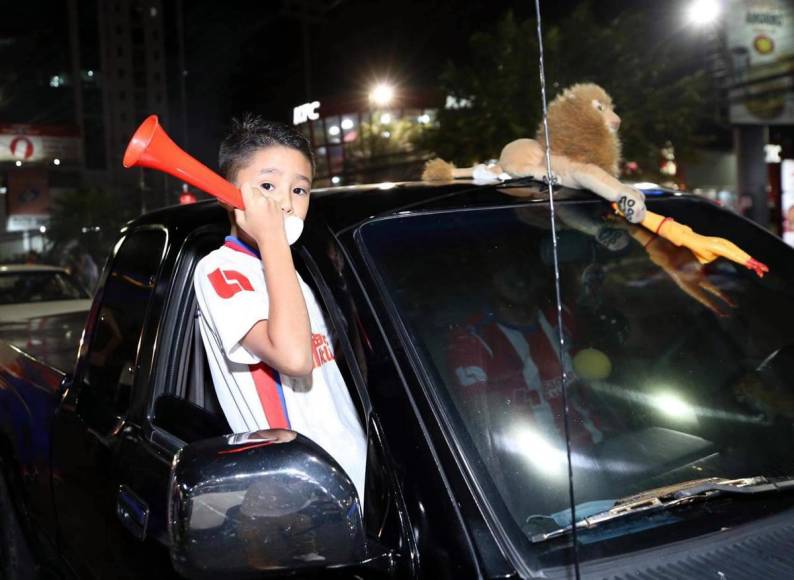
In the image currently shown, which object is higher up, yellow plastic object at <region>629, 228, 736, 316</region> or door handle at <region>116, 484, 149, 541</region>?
yellow plastic object at <region>629, 228, 736, 316</region>

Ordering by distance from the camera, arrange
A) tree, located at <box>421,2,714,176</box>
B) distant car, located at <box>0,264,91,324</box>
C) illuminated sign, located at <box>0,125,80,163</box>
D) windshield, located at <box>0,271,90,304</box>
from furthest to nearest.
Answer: illuminated sign, located at <box>0,125,80,163</box>
tree, located at <box>421,2,714,176</box>
windshield, located at <box>0,271,90,304</box>
distant car, located at <box>0,264,91,324</box>

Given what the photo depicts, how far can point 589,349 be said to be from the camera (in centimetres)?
227

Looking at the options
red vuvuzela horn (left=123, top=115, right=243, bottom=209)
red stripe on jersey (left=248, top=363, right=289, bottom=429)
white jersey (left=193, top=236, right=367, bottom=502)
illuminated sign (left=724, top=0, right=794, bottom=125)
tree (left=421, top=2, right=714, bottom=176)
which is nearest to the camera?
red vuvuzela horn (left=123, top=115, right=243, bottom=209)

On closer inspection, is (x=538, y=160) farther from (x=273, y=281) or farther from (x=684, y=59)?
(x=684, y=59)

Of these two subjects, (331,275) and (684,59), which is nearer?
(331,275)

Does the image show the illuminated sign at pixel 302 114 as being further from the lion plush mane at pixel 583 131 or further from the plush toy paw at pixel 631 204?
the plush toy paw at pixel 631 204

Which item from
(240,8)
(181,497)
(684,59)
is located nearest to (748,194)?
(684,59)

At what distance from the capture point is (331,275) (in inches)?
67.0

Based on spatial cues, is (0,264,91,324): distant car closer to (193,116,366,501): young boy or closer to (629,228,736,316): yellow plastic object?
(193,116,366,501): young boy

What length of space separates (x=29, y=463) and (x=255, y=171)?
150 cm

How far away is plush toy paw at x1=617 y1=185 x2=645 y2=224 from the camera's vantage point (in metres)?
2.08

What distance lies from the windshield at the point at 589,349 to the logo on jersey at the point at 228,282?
0.27 m

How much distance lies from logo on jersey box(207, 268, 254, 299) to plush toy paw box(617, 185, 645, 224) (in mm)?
978

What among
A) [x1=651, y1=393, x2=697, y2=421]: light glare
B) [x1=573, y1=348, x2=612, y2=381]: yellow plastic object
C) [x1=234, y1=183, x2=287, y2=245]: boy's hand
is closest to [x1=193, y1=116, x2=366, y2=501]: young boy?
[x1=234, y1=183, x2=287, y2=245]: boy's hand
